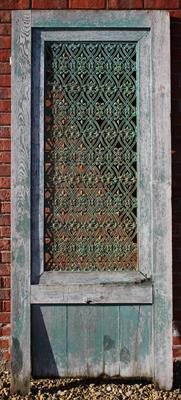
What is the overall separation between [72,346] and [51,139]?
1.22 metres

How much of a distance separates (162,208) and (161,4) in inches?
49.9

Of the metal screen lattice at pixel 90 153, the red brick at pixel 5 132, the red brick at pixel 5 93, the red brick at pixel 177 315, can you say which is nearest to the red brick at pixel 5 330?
the metal screen lattice at pixel 90 153

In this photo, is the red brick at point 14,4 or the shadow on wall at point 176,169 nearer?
the red brick at point 14,4

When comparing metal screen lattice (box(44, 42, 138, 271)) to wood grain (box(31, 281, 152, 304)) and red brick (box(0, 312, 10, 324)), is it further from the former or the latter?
red brick (box(0, 312, 10, 324))

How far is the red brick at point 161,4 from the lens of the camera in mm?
3449

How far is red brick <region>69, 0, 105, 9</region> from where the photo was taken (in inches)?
135

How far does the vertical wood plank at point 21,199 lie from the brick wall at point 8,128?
25 cm

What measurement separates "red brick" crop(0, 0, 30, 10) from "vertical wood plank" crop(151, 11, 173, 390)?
82 cm

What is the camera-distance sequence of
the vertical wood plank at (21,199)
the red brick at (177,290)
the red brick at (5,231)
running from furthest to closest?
the red brick at (177,290) → the red brick at (5,231) → the vertical wood plank at (21,199)

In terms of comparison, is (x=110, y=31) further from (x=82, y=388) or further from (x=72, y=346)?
(x=82, y=388)

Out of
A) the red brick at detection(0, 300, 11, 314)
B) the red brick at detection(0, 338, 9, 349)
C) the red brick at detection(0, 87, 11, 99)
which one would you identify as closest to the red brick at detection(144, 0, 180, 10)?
the red brick at detection(0, 87, 11, 99)

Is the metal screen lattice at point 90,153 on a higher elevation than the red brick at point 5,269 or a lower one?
higher

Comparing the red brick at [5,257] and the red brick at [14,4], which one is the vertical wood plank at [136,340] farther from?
the red brick at [14,4]

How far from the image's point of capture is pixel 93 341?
10.9 feet
